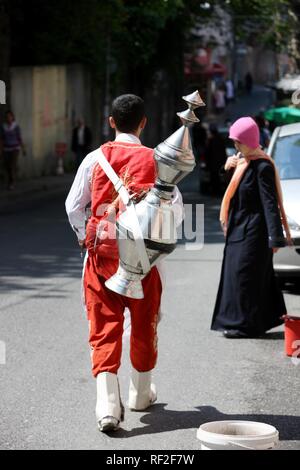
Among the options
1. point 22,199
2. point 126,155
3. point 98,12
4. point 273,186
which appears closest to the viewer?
point 126,155

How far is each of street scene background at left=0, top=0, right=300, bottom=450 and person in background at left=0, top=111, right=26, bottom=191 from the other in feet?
1.39

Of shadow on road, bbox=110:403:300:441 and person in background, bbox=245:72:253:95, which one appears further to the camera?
person in background, bbox=245:72:253:95

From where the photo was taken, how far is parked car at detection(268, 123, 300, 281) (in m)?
12.1

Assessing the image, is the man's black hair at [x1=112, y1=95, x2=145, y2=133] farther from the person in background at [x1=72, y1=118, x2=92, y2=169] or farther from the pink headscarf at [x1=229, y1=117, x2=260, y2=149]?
the person in background at [x1=72, y1=118, x2=92, y2=169]

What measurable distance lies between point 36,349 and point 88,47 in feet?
93.2

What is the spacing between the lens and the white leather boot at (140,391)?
23.4ft

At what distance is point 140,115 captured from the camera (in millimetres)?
6930

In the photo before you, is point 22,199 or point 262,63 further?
point 262,63

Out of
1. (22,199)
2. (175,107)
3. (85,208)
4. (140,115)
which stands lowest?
(175,107)

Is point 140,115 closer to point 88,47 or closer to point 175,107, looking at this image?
point 88,47

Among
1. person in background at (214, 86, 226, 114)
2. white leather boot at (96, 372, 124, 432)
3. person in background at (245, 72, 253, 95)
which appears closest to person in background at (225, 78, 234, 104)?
person in background at (214, 86, 226, 114)

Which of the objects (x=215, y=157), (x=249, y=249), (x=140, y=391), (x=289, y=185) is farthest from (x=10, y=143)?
(x=140, y=391)

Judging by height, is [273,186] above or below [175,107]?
above

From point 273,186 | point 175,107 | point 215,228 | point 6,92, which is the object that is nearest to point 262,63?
point 175,107
